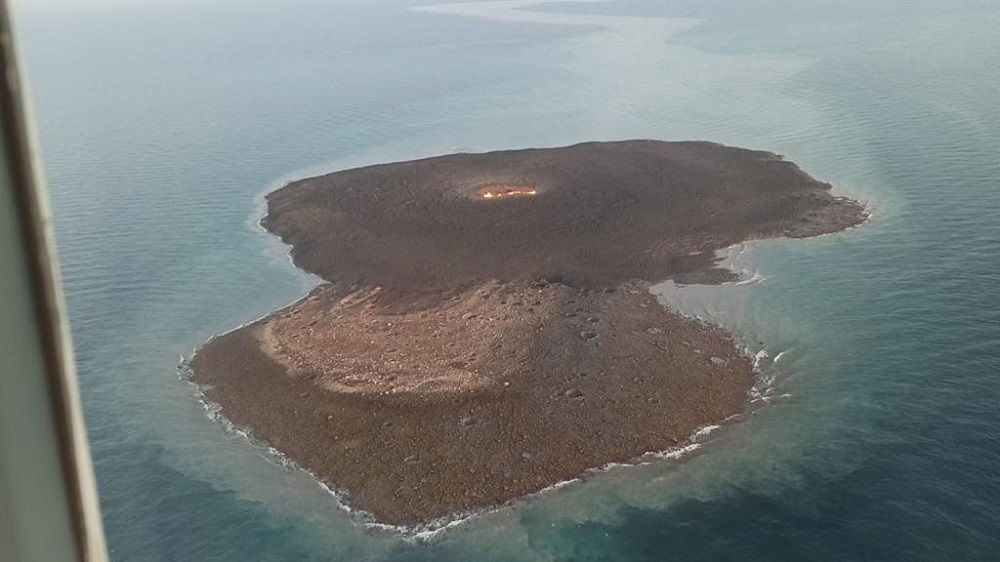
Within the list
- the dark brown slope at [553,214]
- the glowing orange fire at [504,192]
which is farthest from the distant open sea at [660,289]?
the glowing orange fire at [504,192]

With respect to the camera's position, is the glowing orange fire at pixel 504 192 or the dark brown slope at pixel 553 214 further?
the glowing orange fire at pixel 504 192

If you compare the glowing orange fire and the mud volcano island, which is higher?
the glowing orange fire

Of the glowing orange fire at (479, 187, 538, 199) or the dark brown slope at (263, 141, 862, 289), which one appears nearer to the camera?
the dark brown slope at (263, 141, 862, 289)

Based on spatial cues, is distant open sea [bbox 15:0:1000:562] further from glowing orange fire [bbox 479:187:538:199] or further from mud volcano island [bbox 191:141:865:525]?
glowing orange fire [bbox 479:187:538:199]

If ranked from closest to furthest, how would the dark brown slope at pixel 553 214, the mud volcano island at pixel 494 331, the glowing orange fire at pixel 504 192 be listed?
the mud volcano island at pixel 494 331
the dark brown slope at pixel 553 214
the glowing orange fire at pixel 504 192

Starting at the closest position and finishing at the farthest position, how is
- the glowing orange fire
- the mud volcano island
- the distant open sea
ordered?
the distant open sea
the mud volcano island
the glowing orange fire

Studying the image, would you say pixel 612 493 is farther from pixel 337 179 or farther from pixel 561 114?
pixel 561 114

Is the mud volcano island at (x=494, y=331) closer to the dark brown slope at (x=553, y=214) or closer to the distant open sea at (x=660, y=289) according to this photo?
the dark brown slope at (x=553, y=214)

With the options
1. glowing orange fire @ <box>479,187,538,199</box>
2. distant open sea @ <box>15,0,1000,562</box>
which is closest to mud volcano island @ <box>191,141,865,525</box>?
glowing orange fire @ <box>479,187,538,199</box>
